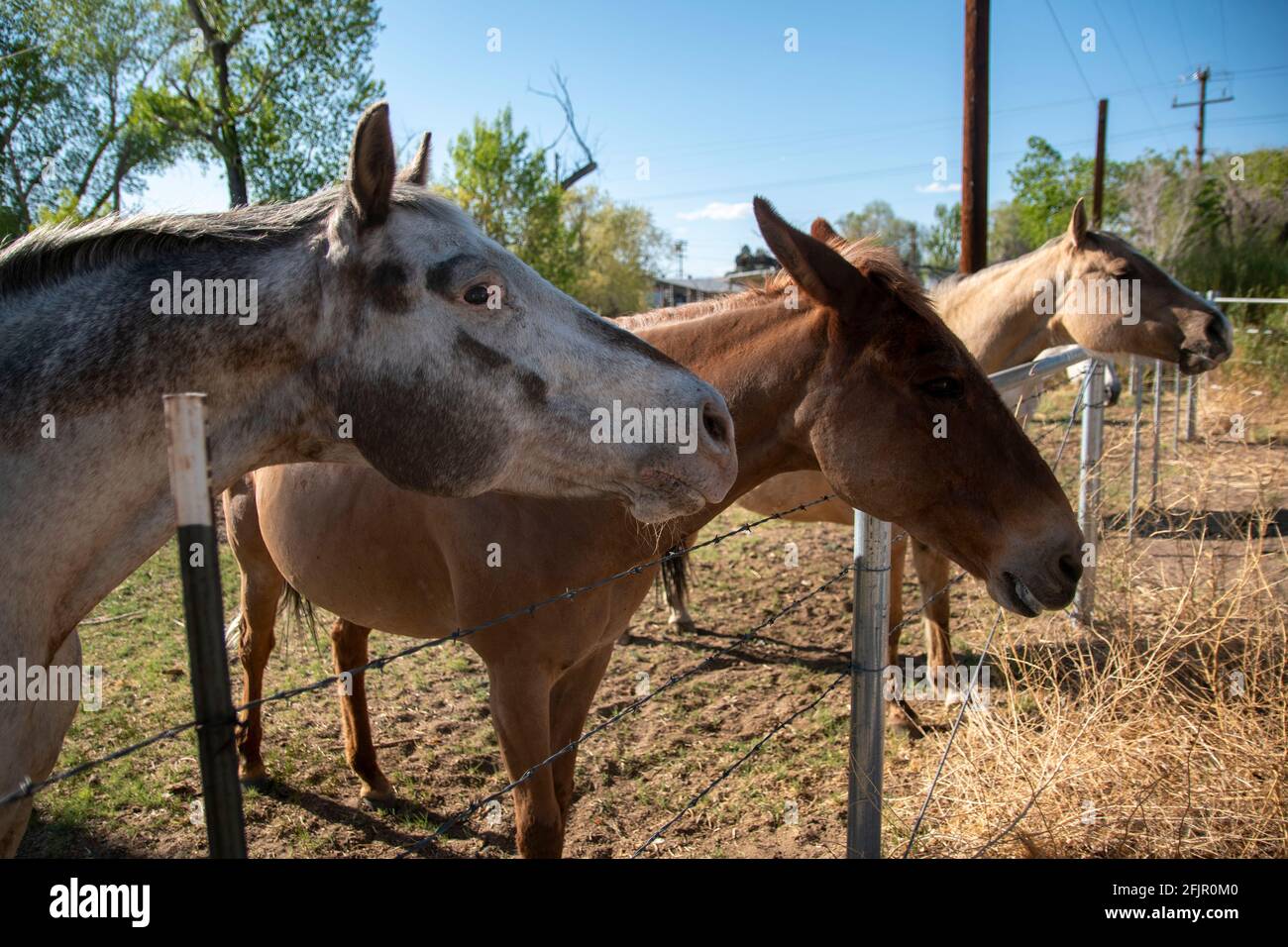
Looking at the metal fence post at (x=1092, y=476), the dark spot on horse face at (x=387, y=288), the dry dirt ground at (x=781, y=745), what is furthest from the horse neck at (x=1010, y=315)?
the dark spot on horse face at (x=387, y=288)

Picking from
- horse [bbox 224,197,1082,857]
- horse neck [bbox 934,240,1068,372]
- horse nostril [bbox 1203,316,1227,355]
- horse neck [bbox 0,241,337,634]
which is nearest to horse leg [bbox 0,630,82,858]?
horse neck [bbox 0,241,337,634]

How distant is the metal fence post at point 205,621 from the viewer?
1.07 m

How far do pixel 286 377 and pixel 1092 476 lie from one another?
5103 mm

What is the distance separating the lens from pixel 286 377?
74.4 inches

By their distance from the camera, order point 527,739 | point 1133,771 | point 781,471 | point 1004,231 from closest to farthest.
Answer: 1. point 527,739
2. point 781,471
3. point 1133,771
4. point 1004,231

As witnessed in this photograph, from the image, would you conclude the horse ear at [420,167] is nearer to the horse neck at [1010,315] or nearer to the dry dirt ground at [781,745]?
the dry dirt ground at [781,745]

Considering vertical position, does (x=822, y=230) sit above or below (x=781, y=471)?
above

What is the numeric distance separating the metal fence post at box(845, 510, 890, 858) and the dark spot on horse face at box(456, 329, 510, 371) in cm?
132

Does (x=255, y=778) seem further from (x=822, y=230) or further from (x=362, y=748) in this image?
(x=822, y=230)

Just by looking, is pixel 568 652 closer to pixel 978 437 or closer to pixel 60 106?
pixel 978 437

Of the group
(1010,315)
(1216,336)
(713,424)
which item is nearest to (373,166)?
(713,424)

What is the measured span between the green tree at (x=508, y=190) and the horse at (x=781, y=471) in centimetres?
2316

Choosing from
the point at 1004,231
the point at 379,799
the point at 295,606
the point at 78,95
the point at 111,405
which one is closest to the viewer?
the point at 111,405

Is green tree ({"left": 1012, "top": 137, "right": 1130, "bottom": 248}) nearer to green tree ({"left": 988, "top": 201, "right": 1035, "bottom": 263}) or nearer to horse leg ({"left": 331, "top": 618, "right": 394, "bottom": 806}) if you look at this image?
green tree ({"left": 988, "top": 201, "right": 1035, "bottom": 263})
